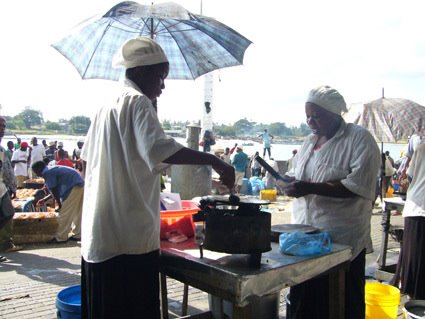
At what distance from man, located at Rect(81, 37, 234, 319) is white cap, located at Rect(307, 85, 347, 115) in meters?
1.06

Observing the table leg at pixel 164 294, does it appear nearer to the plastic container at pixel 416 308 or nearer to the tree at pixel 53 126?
the plastic container at pixel 416 308

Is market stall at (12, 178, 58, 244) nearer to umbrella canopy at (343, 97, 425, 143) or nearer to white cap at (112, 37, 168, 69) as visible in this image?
umbrella canopy at (343, 97, 425, 143)

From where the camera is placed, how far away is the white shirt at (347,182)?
110 inches

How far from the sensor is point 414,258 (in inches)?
173

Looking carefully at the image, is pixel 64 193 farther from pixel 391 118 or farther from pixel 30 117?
pixel 30 117

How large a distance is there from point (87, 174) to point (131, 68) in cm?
64

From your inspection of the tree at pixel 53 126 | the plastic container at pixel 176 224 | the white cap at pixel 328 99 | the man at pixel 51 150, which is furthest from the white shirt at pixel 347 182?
the tree at pixel 53 126

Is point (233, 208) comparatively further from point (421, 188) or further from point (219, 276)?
point (421, 188)

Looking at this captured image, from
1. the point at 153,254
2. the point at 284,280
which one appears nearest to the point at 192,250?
the point at 153,254

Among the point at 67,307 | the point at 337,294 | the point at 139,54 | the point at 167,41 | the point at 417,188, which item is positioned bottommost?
the point at 67,307

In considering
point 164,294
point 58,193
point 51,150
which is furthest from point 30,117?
point 164,294

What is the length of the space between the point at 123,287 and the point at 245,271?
2.15ft

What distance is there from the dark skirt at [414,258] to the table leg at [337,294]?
2.10 meters

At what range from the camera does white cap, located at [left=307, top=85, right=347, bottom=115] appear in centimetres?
288
